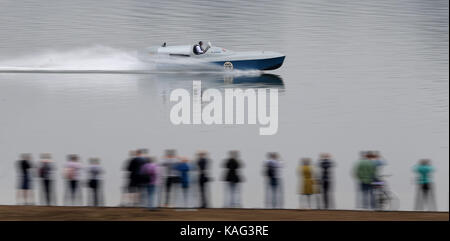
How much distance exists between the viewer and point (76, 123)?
3155 cm

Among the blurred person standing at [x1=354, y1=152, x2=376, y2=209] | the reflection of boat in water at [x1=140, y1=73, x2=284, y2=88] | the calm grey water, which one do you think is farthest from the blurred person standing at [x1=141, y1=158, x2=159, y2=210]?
the reflection of boat in water at [x1=140, y1=73, x2=284, y2=88]

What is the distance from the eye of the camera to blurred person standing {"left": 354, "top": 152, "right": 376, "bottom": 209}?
17.3 meters

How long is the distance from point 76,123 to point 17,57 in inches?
921

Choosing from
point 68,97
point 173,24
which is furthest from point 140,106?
point 173,24

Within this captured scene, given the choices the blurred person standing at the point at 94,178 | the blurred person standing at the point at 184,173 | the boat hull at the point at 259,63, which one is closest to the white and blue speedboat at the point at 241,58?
the boat hull at the point at 259,63

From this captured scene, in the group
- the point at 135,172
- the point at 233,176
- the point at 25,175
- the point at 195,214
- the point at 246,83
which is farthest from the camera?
the point at 246,83

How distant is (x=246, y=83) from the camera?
3928 centimetres

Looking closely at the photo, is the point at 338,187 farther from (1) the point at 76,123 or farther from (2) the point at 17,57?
(2) the point at 17,57

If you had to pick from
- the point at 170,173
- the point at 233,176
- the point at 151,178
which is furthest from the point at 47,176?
the point at 233,176

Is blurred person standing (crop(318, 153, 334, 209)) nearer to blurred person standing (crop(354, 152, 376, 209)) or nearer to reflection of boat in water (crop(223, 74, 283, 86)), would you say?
blurred person standing (crop(354, 152, 376, 209))

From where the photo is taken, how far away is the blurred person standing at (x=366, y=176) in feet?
56.6

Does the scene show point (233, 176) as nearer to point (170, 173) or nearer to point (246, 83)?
point (170, 173)
